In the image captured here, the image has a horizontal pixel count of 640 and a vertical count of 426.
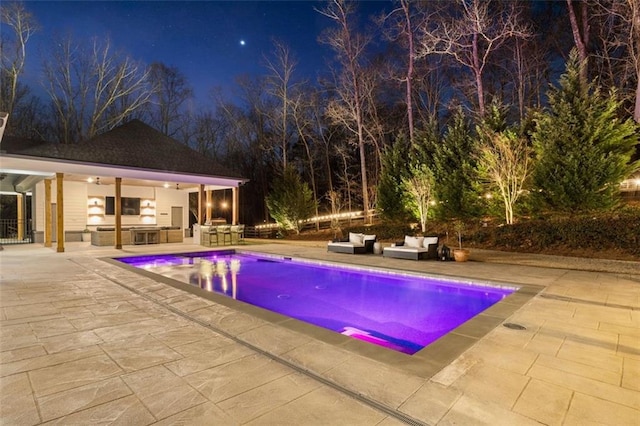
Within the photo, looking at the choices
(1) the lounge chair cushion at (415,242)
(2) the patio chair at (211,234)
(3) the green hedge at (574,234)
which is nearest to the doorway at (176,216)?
(2) the patio chair at (211,234)

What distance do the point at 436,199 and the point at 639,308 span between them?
9589mm

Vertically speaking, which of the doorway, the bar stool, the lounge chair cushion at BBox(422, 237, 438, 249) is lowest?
the lounge chair cushion at BBox(422, 237, 438, 249)

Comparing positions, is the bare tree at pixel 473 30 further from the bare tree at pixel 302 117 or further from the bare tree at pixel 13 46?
the bare tree at pixel 13 46

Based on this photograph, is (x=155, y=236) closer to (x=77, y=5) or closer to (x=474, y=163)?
(x=474, y=163)

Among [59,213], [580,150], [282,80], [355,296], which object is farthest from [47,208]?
[580,150]

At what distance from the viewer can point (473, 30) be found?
1398 centimetres

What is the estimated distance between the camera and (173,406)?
213 cm

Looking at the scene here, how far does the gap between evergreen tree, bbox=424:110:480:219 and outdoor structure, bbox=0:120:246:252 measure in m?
9.11

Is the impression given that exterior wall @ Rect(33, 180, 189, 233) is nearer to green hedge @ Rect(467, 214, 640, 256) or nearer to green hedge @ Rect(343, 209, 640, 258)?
green hedge @ Rect(343, 209, 640, 258)

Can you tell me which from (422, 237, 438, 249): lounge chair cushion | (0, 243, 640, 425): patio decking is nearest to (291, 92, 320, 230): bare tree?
(422, 237, 438, 249): lounge chair cushion

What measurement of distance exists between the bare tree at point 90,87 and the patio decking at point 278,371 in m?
21.0

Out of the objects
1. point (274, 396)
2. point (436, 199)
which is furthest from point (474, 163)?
point (274, 396)

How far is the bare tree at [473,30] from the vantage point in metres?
13.6

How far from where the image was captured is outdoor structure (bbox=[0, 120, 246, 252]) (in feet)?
34.9
